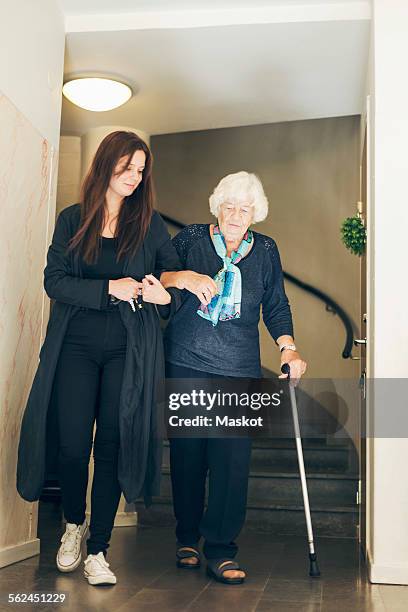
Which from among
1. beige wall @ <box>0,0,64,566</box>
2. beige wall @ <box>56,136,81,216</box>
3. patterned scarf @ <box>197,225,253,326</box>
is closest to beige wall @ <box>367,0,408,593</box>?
patterned scarf @ <box>197,225,253,326</box>

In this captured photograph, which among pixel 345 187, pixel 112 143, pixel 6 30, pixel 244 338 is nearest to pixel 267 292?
pixel 244 338

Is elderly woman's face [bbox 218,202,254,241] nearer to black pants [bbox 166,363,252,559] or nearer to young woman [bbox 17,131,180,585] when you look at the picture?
young woman [bbox 17,131,180,585]

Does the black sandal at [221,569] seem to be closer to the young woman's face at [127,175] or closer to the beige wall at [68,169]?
the young woman's face at [127,175]

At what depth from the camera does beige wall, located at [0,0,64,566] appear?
9.11 ft

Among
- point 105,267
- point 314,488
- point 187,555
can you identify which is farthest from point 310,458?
point 105,267

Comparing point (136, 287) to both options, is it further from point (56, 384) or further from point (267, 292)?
point (267, 292)


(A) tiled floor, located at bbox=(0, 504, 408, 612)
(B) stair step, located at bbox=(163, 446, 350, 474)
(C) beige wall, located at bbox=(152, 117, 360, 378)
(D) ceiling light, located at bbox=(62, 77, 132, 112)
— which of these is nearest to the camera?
(A) tiled floor, located at bbox=(0, 504, 408, 612)

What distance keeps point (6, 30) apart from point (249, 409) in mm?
1651

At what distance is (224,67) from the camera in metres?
3.84

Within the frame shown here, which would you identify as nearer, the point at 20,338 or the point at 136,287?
the point at 136,287

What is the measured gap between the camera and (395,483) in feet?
9.10

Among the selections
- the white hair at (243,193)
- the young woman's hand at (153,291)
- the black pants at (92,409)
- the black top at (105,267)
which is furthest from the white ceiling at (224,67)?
the black pants at (92,409)

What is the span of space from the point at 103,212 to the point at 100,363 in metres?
0.53

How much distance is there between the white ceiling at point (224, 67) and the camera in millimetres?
3471
